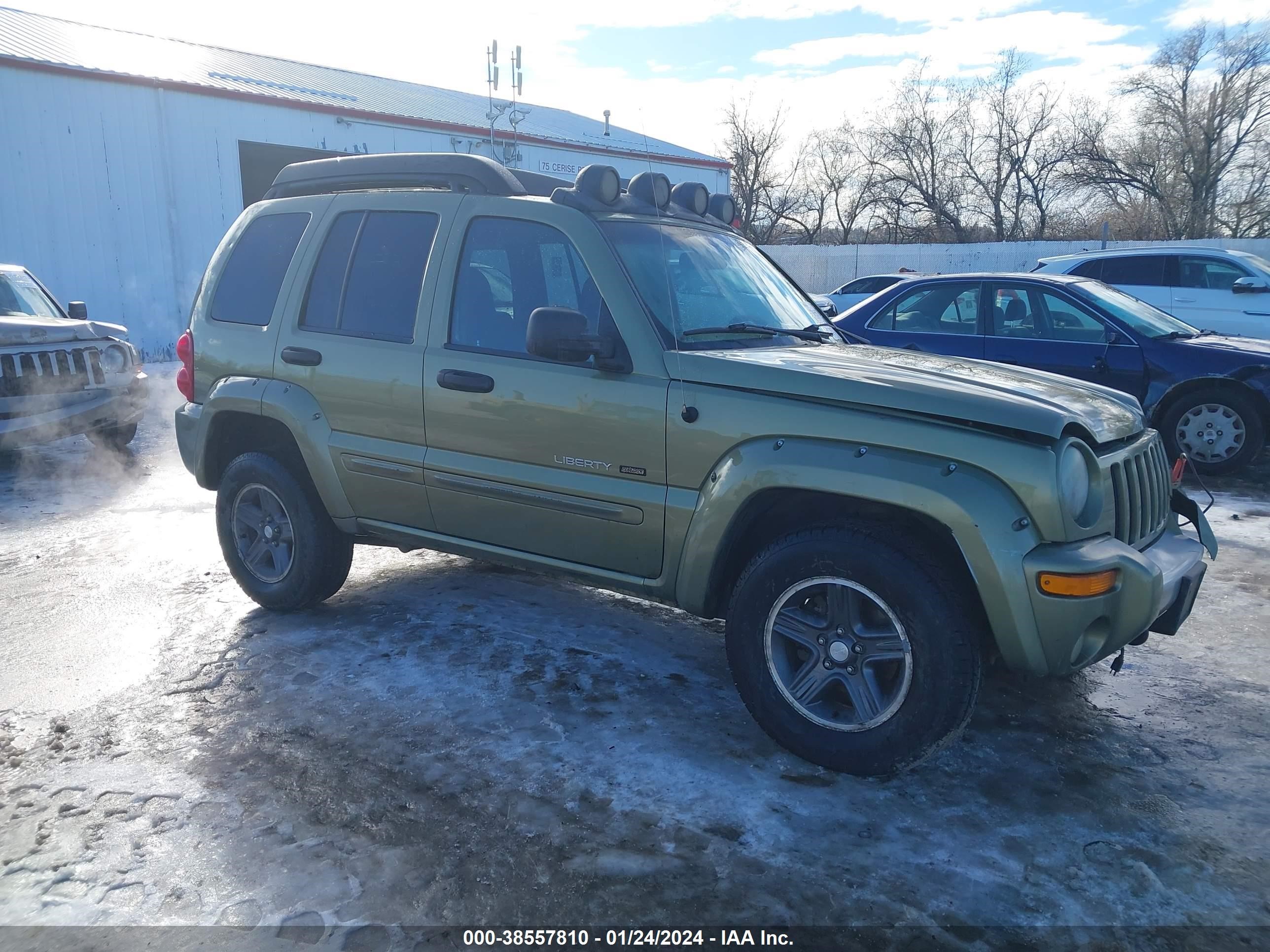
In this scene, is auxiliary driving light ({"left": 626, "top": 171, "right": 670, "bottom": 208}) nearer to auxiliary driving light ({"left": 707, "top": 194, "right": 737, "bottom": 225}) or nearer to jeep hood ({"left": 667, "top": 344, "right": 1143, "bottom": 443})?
auxiliary driving light ({"left": 707, "top": 194, "right": 737, "bottom": 225})

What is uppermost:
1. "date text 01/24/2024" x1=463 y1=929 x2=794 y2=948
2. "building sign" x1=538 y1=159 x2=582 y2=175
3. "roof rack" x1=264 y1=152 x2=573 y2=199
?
"building sign" x1=538 y1=159 x2=582 y2=175

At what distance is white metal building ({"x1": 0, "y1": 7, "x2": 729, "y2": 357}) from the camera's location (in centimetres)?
1541

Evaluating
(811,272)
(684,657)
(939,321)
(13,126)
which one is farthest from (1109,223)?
(684,657)

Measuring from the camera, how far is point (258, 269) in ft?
15.6

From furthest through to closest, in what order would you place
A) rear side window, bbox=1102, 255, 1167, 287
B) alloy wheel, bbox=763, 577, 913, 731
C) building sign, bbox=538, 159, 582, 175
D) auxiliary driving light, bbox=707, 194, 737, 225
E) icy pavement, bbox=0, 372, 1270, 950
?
building sign, bbox=538, 159, 582, 175 < rear side window, bbox=1102, 255, 1167, 287 < auxiliary driving light, bbox=707, 194, 737, 225 < alloy wheel, bbox=763, 577, 913, 731 < icy pavement, bbox=0, 372, 1270, 950

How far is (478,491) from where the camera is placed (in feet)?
13.1

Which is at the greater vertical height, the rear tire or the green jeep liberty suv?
the green jeep liberty suv

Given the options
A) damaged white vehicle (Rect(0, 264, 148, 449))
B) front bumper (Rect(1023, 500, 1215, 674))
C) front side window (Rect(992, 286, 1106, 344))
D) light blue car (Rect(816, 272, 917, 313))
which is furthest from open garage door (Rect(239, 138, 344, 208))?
front bumper (Rect(1023, 500, 1215, 674))

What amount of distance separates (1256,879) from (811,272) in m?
27.5

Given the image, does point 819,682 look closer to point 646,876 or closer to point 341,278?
point 646,876

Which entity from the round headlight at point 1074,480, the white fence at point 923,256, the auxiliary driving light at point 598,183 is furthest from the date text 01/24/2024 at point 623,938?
the white fence at point 923,256

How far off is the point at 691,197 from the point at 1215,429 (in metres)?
5.63

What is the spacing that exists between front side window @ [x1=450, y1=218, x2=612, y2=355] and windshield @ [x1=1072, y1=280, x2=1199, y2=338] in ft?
19.2

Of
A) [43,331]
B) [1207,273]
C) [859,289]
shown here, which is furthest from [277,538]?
[859,289]
